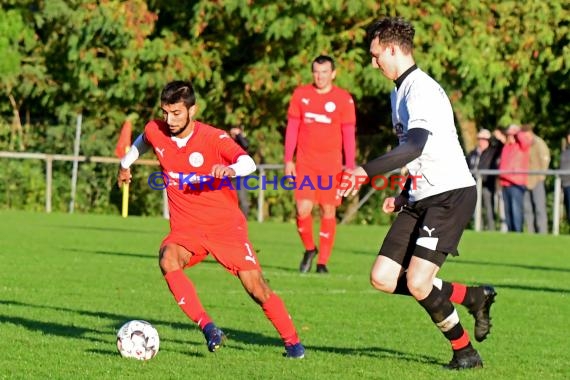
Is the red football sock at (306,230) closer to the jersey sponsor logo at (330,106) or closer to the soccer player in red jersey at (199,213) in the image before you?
the jersey sponsor logo at (330,106)

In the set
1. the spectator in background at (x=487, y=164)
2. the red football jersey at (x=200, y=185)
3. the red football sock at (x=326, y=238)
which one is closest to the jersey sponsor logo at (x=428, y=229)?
the red football jersey at (x=200, y=185)

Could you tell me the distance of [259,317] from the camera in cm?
1162

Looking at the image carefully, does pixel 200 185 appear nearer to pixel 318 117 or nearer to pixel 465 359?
pixel 465 359

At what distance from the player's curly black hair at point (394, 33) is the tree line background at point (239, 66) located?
1873cm

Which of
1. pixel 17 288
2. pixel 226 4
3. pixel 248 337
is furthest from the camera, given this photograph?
pixel 226 4

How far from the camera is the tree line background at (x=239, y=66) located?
94.3ft

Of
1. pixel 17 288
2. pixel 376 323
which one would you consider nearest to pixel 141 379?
pixel 376 323

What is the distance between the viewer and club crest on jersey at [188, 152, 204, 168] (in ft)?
30.3

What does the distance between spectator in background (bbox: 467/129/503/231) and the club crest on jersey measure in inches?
726

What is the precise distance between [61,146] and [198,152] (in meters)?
23.7

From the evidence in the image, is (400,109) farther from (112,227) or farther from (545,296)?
(112,227)

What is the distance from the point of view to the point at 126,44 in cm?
2966

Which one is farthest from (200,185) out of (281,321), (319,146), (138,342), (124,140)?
(124,140)

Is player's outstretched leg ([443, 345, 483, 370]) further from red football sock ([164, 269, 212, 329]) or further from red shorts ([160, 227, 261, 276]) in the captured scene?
red football sock ([164, 269, 212, 329])
